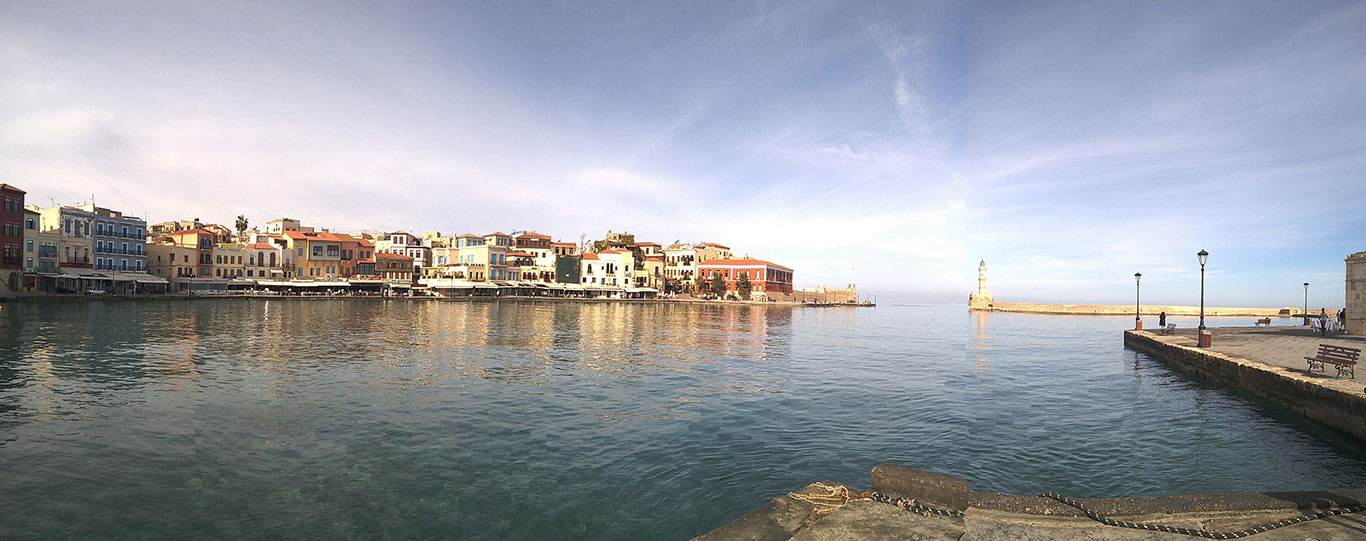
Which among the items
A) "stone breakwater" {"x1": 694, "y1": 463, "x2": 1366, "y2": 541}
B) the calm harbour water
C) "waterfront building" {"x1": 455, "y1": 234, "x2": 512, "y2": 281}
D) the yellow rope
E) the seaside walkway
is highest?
"waterfront building" {"x1": 455, "y1": 234, "x2": 512, "y2": 281}

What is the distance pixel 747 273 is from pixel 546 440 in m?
104

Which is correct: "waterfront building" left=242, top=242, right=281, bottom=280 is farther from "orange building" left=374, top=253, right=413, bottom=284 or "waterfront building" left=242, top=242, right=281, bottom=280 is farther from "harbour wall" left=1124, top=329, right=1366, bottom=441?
"harbour wall" left=1124, top=329, right=1366, bottom=441

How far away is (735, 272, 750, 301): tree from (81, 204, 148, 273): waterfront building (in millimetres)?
87283

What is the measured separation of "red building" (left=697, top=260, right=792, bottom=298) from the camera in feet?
379

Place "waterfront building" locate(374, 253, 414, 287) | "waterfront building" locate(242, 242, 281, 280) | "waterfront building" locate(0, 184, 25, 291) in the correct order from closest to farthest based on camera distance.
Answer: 1. "waterfront building" locate(0, 184, 25, 291)
2. "waterfront building" locate(242, 242, 281, 280)
3. "waterfront building" locate(374, 253, 414, 287)

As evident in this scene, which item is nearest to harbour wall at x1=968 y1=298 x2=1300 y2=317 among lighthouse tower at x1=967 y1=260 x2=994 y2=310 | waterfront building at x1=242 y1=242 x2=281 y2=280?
lighthouse tower at x1=967 y1=260 x2=994 y2=310

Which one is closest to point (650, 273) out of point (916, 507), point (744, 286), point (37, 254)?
point (744, 286)

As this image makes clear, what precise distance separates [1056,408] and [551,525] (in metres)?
15.1

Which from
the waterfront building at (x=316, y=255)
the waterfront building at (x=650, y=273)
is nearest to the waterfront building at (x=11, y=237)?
the waterfront building at (x=316, y=255)

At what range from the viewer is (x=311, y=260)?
93625 millimetres

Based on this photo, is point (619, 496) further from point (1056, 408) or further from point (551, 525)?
point (1056, 408)

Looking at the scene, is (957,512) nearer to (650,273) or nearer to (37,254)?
(37,254)

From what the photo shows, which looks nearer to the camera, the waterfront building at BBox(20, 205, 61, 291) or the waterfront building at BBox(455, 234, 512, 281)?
the waterfront building at BBox(20, 205, 61, 291)

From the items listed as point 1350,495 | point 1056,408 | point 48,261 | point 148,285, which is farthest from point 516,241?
point 1350,495
